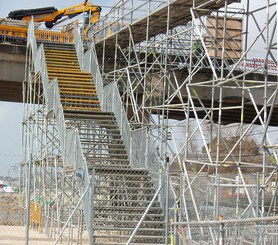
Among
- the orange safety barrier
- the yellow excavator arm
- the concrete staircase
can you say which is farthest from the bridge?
the yellow excavator arm

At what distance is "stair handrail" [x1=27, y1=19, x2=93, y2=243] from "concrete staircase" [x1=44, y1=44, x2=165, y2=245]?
0.37m

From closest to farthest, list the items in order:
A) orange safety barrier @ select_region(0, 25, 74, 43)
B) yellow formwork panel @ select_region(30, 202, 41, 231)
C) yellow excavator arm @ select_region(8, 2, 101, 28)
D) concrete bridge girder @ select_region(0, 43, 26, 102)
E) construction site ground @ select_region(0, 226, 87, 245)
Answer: construction site ground @ select_region(0, 226, 87, 245) < yellow formwork panel @ select_region(30, 202, 41, 231) < concrete bridge girder @ select_region(0, 43, 26, 102) < orange safety barrier @ select_region(0, 25, 74, 43) < yellow excavator arm @ select_region(8, 2, 101, 28)

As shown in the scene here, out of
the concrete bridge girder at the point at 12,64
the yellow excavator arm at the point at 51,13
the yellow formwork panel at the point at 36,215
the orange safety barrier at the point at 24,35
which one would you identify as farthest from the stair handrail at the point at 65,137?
the yellow excavator arm at the point at 51,13

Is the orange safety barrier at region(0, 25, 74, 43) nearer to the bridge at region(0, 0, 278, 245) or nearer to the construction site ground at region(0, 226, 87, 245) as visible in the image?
the bridge at region(0, 0, 278, 245)

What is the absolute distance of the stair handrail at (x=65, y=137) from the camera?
21.5 metres

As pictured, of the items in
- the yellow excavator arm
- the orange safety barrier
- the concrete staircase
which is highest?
the yellow excavator arm

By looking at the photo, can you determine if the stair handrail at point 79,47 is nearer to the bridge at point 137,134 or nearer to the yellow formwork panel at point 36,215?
the bridge at point 137,134

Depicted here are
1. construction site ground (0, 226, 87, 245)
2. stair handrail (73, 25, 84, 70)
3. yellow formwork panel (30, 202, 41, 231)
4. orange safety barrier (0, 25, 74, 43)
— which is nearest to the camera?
construction site ground (0, 226, 87, 245)

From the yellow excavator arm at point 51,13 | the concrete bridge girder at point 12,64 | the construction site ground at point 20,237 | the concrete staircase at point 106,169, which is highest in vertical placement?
the yellow excavator arm at point 51,13

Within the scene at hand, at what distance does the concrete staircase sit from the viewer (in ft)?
71.8

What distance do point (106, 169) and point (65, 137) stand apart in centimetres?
212

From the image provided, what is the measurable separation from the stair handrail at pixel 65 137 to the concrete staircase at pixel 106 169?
0.37 meters

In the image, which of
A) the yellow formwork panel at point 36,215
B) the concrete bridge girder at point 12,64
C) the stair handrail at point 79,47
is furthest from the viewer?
the concrete bridge girder at point 12,64

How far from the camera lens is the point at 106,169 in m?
23.5
